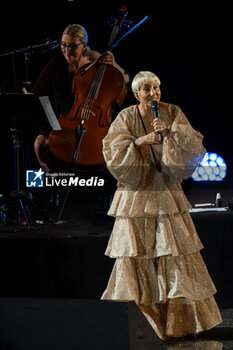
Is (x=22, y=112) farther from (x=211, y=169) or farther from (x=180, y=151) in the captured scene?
(x=211, y=169)

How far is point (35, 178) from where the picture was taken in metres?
4.31

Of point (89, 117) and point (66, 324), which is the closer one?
point (66, 324)

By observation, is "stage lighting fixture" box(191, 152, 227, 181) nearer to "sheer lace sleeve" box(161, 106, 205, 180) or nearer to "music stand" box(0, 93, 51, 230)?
"music stand" box(0, 93, 51, 230)

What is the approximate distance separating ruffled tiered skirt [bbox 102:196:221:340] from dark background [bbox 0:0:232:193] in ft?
6.71

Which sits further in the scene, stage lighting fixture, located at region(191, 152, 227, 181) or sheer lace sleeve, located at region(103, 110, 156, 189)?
stage lighting fixture, located at region(191, 152, 227, 181)

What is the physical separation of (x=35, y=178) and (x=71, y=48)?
3.89 ft

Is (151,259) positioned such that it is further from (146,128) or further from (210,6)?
(210,6)

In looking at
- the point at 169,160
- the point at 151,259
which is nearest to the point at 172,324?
the point at 151,259

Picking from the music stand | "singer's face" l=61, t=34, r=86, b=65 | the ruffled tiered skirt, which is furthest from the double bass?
the ruffled tiered skirt

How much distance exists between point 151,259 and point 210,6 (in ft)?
10.1

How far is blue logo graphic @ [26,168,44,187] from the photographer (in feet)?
14.1

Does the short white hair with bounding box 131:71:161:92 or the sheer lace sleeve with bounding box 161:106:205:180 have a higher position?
the short white hair with bounding box 131:71:161:92

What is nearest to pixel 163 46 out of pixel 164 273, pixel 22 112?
pixel 22 112

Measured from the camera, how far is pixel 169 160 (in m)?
2.59
